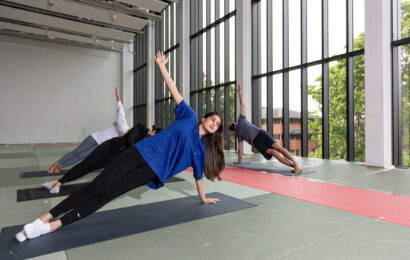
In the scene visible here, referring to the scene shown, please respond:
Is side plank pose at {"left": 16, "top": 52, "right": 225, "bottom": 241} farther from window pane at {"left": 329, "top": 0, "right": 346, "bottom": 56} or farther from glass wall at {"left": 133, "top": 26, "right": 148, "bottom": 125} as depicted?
glass wall at {"left": 133, "top": 26, "right": 148, "bottom": 125}

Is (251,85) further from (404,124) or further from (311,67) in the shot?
(404,124)

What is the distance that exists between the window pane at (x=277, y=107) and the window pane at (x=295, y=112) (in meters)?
0.31

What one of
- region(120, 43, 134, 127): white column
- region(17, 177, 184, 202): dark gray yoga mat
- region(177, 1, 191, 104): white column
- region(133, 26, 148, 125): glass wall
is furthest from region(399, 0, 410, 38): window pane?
region(120, 43, 134, 127): white column

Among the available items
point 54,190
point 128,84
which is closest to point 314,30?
point 54,190

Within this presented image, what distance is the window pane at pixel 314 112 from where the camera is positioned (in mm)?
7016

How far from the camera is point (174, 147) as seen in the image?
2.20 meters

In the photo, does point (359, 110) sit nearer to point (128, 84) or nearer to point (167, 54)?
point (167, 54)

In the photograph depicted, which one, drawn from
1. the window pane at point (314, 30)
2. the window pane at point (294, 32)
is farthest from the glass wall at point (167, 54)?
the window pane at point (314, 30)

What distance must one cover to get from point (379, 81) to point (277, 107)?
3.19 meters

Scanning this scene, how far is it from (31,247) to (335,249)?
2033mm

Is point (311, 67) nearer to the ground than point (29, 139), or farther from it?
farther from it

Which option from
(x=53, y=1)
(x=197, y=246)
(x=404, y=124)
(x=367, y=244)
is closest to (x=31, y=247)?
(x=197, y=246)

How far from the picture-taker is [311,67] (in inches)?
278

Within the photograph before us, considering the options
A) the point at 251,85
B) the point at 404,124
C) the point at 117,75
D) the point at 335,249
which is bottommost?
the point at 335,249
